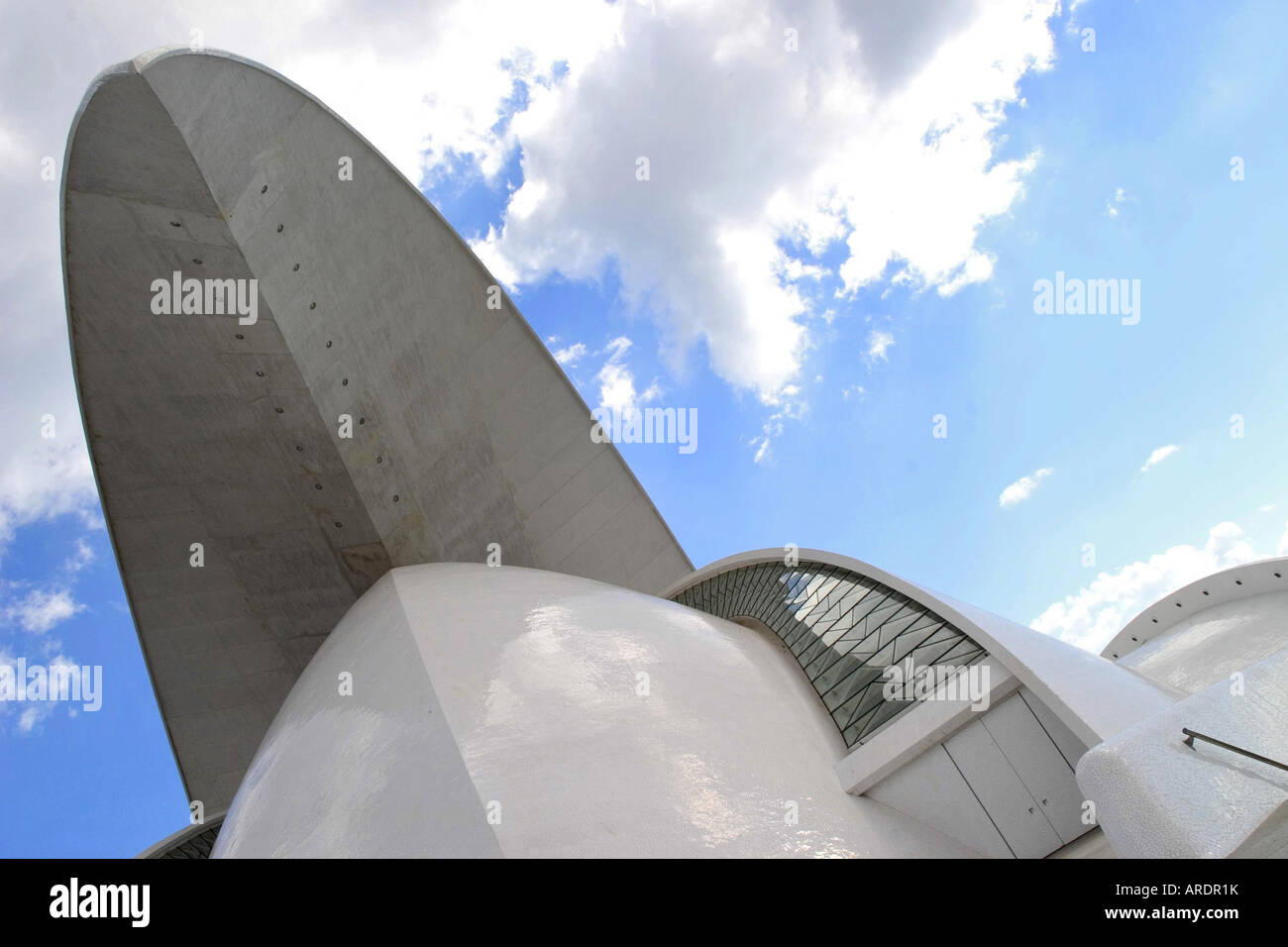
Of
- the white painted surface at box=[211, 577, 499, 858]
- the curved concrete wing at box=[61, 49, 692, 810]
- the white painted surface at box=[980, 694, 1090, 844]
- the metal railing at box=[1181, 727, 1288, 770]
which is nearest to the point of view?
the metal railing at box=[1181, 727, 1288, 770]

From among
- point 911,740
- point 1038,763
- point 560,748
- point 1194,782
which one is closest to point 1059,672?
point 1038,763

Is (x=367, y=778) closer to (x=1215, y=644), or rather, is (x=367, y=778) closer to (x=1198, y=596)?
(x=1215, y=644)

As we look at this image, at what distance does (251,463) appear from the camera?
11.5 metres

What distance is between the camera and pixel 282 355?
11078 millimetres

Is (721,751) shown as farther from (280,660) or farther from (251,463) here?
(280,660)

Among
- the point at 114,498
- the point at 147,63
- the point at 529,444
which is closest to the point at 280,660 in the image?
the point at 114,498

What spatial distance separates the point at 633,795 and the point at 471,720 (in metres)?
1.15

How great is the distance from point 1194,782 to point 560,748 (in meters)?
3.07

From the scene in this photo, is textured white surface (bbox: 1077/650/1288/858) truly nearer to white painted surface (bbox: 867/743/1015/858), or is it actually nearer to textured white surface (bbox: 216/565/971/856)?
textured white surface (bbox: 216/565/971/856)

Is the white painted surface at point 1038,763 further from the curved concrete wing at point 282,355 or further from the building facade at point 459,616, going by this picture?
the curved concrete wing at point 282,355

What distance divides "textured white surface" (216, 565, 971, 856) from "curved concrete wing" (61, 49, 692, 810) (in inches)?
185

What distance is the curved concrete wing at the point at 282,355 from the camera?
10.5 m

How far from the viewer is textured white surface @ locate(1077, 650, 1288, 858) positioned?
304cm

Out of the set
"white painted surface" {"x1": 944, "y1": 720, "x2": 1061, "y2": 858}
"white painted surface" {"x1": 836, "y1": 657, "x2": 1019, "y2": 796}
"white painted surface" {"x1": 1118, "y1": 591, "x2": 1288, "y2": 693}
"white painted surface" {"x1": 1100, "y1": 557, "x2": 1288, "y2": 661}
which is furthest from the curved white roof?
"white painted surface" {"x1": 1100, "y1": 557, "x2": 1288, "y2": 661}
